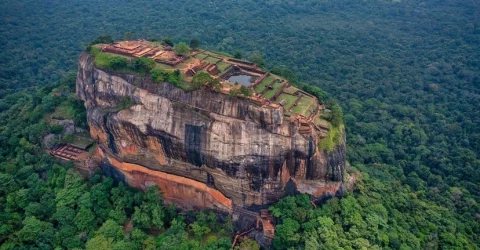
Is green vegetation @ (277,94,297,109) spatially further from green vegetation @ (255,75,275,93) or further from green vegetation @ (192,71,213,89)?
green vegetation @ (192,71,213,89)

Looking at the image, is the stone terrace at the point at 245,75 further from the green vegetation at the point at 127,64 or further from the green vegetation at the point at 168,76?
the green vegetation at the point at 127,64

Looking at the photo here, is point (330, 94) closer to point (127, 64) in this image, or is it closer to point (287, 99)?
point (287, 99)

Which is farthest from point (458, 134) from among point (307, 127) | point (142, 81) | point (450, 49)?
point (142, 81)

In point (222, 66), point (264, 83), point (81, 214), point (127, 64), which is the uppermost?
point (127, 64)

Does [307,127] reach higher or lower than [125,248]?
higher

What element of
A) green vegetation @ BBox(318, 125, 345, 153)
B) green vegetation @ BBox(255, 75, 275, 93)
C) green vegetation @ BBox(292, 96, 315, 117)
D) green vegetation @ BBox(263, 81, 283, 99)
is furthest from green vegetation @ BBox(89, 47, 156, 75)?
green vegetation @ BBox(318, 125, 345, 153)

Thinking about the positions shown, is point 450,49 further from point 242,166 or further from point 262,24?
point 242,166

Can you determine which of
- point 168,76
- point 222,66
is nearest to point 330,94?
point 222,66
